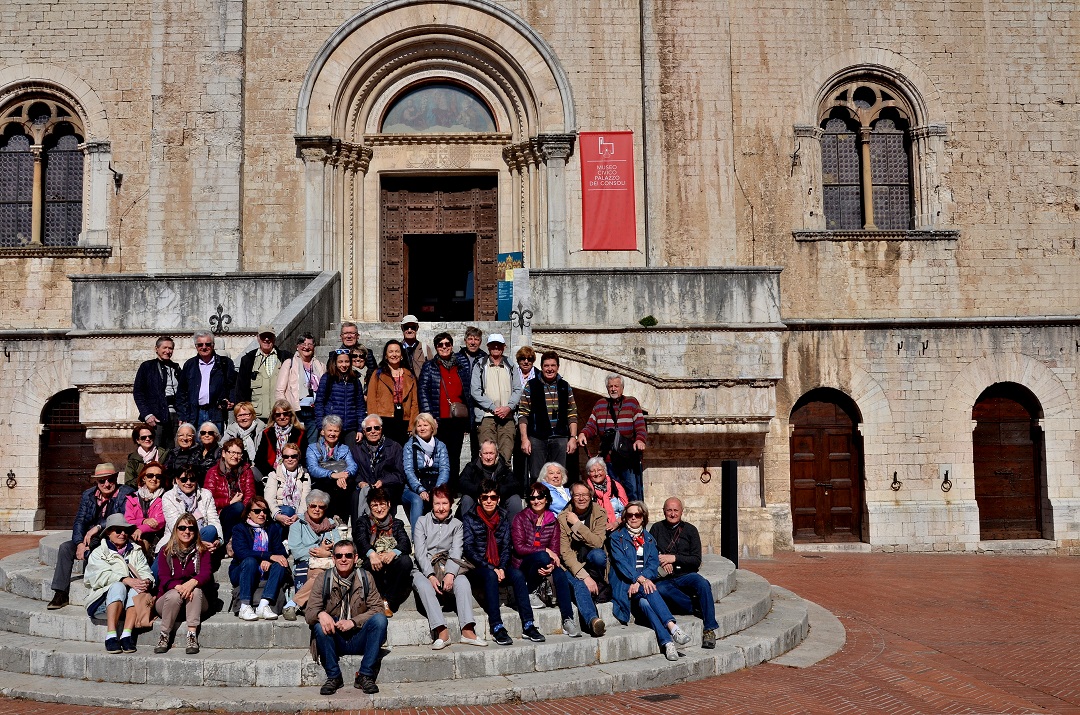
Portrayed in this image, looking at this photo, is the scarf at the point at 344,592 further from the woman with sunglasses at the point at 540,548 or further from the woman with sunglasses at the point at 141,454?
the woman with sunglasses at the point at 141,454

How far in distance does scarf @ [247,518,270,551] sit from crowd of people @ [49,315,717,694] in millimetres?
13

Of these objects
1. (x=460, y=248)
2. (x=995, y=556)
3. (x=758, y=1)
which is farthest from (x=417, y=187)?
(x=995, y=556)

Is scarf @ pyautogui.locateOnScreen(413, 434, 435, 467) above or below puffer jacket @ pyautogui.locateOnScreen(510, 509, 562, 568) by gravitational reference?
above

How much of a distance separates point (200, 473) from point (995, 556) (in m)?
14.5

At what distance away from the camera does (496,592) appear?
27.1ft

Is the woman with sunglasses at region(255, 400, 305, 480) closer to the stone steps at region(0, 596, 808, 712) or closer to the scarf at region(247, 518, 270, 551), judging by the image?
the scarf at region(247, 518, 270, 551)

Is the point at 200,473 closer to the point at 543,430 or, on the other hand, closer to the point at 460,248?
the point at 543,430

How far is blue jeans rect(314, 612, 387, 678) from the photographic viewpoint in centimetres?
746

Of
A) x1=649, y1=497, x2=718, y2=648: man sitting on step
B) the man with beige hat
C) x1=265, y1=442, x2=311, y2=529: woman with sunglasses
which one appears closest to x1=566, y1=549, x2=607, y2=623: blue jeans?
x1=649, y1=497, x2=718, y2=648: man sitting on step

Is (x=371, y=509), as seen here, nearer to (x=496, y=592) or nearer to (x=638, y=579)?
(x=496, y=592)

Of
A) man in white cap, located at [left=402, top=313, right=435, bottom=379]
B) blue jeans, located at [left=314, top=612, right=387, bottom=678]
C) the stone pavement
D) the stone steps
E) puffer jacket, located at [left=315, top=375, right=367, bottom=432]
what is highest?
man in white cap, located at [left=402, top=313, right=435, bottom=379]

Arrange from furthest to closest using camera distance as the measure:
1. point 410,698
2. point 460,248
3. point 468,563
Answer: point 460,248 → point 468,563 → point 410,698

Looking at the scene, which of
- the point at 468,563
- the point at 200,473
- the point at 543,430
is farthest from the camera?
the point at 543,430

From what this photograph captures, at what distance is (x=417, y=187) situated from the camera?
65.2 ft
